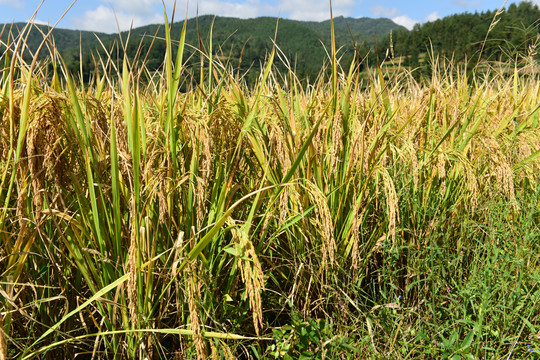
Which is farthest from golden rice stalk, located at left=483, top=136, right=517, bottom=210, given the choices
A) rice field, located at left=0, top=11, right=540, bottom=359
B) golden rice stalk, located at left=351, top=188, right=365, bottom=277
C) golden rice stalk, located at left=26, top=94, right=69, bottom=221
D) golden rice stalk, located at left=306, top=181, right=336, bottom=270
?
golden rice stalk, located at left=26, top=94, right=69, bottom=221

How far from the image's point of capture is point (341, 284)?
1751 millimetres

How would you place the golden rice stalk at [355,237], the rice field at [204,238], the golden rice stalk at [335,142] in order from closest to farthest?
the rice field at [204,238] → the golden rice stalk at [355,237] → the golden rice stalk at [335,142]

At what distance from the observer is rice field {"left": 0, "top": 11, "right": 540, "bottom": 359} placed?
129 cm

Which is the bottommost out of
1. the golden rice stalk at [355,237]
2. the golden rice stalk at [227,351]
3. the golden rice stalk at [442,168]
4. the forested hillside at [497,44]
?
the golden rice stalk at [227,351]

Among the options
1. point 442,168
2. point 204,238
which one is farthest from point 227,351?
point 442,168

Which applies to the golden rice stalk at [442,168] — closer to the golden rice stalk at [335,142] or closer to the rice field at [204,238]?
the rice field at [204,238]

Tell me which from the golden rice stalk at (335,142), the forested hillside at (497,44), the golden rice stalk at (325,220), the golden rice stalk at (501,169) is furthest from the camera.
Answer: the forested hillside at (497,44)

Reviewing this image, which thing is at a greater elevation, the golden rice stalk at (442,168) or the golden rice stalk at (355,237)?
the golden rice stalk at (442,168)

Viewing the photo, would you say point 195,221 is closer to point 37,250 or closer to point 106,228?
point 106,228

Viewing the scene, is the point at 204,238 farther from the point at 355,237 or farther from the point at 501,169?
the point at 501,169

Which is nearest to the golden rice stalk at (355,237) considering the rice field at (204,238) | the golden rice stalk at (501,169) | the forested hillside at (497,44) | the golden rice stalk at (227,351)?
the rice field at (204,238)

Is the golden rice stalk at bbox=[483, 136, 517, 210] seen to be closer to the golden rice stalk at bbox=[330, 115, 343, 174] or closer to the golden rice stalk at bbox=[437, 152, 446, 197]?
the golden rice stalk at bbox=[437, 152, 446, 197]

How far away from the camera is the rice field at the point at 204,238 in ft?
4.22

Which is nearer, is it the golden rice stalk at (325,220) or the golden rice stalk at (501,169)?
the golden rice stalk at (325,220)
